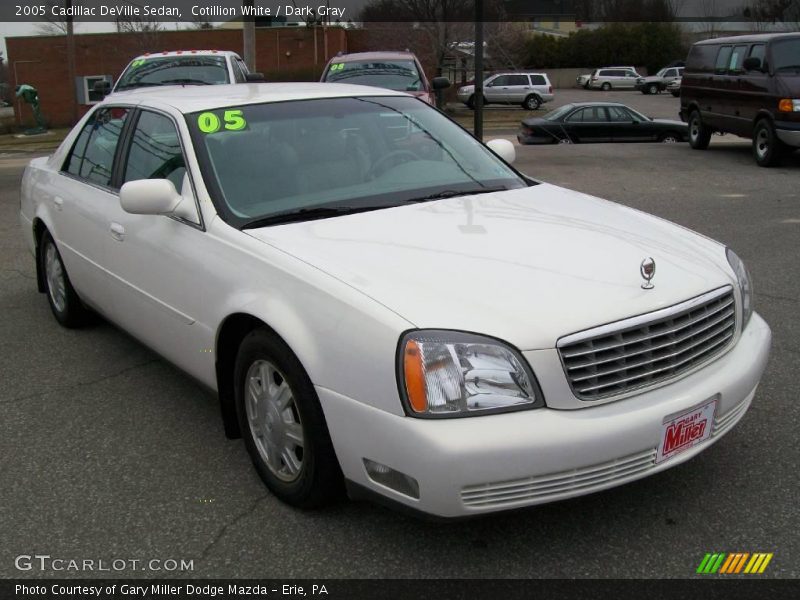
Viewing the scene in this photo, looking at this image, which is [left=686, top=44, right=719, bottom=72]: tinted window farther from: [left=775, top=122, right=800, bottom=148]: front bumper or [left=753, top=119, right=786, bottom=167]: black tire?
[left=775, top=122, right=800, bottom=148]: front bumper

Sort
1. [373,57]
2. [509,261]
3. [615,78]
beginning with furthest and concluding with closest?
[615,78] → [373,57] → [509,261]

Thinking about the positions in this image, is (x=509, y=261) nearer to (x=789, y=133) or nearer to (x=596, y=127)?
(x=789, y=133)

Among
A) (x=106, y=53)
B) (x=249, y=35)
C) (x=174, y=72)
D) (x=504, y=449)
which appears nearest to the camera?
(x=504, y=449)

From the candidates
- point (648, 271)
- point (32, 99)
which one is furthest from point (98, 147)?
point (32, 99)

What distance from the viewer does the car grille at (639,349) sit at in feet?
8.54

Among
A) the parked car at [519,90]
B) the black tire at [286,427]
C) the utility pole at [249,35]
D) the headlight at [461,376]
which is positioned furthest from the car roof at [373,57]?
the parked car at [519,90]

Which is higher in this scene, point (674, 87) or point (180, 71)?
point (674, 87)

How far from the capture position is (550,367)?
2.56 metres

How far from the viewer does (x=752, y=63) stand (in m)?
12.6

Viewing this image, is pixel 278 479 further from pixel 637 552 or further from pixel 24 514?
pixel 637 552

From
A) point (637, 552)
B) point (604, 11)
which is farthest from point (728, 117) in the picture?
point (604, 11)

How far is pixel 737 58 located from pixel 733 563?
12312 mm

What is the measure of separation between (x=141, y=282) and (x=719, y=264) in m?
2.63

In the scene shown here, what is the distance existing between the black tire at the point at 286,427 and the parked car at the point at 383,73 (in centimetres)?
1026
